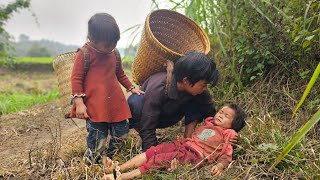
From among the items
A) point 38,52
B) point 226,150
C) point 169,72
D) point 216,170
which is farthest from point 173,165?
point 38,52

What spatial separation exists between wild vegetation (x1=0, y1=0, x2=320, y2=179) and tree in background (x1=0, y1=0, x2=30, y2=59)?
489 cm

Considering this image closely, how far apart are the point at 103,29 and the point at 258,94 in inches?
66.9

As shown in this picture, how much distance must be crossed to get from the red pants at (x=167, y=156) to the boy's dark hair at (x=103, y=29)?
2.59 ft

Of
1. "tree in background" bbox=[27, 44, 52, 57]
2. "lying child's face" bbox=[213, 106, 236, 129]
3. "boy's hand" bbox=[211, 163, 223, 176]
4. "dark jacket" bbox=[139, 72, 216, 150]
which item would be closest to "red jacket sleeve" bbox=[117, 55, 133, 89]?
"dark jacket" bbox=[139, 72, 216, 150]

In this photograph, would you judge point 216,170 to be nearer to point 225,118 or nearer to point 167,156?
point 167,156

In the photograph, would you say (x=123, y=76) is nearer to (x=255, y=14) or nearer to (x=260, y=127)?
(x=260, y=127)

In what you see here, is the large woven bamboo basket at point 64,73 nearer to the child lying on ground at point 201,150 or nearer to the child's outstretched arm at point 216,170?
the child lying on ground at point 201,150

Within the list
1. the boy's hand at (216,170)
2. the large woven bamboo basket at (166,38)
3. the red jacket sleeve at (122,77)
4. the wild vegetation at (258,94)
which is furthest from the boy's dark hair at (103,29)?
the boy's hand at (216,170)

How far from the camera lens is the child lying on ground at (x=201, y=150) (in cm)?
224

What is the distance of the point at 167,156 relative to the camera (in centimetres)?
234

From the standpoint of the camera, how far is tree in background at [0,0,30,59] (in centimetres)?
740

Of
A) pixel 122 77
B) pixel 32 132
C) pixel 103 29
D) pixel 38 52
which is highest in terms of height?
pixel 103 29

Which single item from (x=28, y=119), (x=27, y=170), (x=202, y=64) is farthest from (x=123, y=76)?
(x=28, y=119)

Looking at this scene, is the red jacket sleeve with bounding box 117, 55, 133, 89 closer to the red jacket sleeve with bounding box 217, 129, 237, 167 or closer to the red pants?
the red pants
